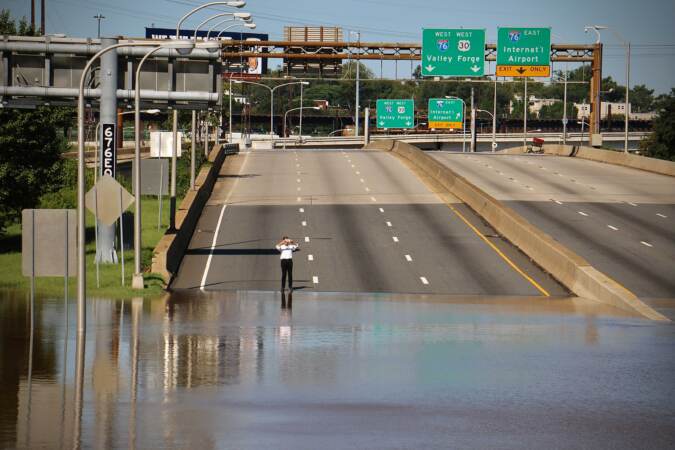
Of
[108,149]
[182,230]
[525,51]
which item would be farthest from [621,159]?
[108,149]

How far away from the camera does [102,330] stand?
80.3 feet

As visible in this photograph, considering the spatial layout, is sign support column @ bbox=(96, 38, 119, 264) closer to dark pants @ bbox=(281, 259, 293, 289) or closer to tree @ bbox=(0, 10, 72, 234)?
dark pants @ bbox=(281, 259, 293, 289)

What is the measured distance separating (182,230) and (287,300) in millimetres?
13250

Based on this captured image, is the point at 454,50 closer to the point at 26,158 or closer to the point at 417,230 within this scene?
the point at 417,230

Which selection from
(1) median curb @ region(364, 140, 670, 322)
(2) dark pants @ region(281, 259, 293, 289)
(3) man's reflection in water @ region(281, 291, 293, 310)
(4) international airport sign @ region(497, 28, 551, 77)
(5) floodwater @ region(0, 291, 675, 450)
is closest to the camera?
(5) floodwater @ region(0, 291, 675, 450)

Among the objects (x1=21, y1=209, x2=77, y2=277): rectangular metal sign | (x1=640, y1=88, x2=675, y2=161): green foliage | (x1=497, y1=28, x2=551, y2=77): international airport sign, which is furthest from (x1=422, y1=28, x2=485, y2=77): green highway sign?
(x1=21, y1=209, x2=77, y2=277): rectangular metal sign

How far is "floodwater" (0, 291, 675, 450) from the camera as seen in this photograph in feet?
45.8

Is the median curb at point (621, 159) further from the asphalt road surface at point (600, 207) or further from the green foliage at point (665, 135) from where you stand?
the green foliage at point (665, 135)

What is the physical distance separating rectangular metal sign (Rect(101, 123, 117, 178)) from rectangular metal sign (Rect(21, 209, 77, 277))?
19.2 meters

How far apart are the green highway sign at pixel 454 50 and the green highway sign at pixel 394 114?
3970cm

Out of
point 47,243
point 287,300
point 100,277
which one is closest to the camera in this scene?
point 47,243

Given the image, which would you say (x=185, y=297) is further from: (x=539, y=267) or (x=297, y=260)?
(x=539, y=267)

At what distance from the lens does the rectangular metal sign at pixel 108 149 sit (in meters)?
40.7

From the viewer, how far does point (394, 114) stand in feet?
433
